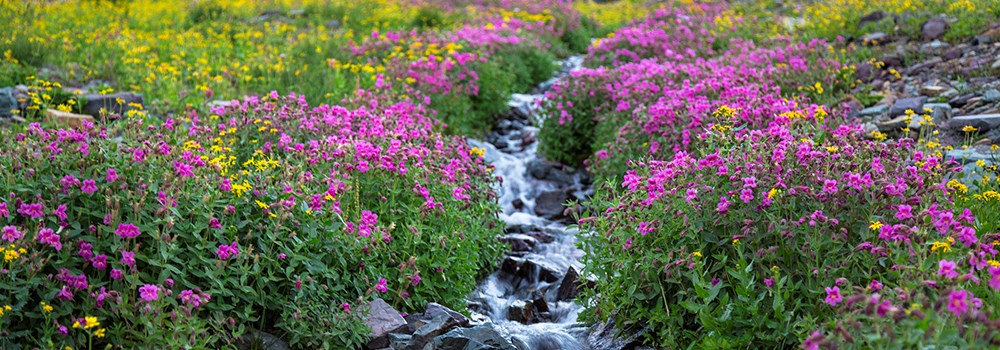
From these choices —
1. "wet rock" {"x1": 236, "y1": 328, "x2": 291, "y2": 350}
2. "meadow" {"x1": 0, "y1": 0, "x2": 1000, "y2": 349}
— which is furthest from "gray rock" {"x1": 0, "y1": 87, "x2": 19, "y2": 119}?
"wet rock" {"x1": 236, "y1": 328, "x2": 291, "y2": 350}

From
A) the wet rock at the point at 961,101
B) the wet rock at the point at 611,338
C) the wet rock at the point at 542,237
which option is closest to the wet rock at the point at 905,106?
the wet rock at the point at 961,101

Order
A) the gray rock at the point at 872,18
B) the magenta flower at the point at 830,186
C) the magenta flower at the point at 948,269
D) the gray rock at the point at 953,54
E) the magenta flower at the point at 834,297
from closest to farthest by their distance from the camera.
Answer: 1. the magenta flower at the point at 948,269
2. the magenta flower at the point at 834,297
3. the magenta flower at the point at 830,186
4. the gray rock at the point at 953,54
5. the gray rock at the point at 872,18

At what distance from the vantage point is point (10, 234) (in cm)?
385

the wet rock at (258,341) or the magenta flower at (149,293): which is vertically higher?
the magenta flower at (149,293)

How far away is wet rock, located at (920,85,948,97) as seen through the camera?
836 centimetres

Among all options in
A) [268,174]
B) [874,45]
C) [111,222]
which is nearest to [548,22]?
[874,45]

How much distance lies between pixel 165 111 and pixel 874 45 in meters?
8.49

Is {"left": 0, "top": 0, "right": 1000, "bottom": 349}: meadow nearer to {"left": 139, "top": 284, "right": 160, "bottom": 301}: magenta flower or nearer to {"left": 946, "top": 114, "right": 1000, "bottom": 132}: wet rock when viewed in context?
{"left": 139, "top": 284, "right": 160, "bottom": 301}: magenta flower

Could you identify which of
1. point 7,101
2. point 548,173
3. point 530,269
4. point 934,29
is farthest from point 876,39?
point 7,101

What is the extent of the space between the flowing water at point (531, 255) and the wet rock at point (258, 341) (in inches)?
53.4

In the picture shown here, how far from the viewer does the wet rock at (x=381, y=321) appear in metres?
4.77

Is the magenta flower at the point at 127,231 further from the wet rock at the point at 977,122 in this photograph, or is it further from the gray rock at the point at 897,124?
the wet rock at the point at 977,122

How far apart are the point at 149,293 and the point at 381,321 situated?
1.39 metres

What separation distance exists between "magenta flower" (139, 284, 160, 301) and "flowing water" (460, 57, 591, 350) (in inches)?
82.3
